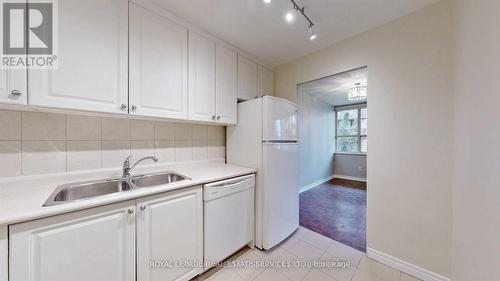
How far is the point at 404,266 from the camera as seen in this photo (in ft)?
5.04

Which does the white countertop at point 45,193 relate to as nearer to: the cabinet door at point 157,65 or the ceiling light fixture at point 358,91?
the cabinet door at point 157,65

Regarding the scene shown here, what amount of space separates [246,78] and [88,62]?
1.54 metres

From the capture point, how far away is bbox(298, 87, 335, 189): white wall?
3.87 meters

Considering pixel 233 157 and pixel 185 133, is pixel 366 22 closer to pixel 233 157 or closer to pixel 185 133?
pixel 233 157

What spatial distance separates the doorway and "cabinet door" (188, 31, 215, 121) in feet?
4.43

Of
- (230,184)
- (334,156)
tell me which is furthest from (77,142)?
(334,156)

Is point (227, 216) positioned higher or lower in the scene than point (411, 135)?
lower

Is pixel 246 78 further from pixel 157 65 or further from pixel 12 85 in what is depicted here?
pixel 12 85

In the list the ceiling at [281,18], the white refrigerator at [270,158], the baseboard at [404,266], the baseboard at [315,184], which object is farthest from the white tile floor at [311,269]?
the ceiling at [281,18]

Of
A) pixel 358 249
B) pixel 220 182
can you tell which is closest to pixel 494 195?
pixel 358 249

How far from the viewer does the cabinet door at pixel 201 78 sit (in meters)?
1.66

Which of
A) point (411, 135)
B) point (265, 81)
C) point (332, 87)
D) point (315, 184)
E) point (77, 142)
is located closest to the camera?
point (77, 142)

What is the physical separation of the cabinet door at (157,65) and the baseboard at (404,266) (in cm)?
231

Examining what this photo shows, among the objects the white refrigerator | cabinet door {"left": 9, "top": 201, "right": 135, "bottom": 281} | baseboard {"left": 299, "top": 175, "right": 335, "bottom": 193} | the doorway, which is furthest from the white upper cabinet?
baseboard {"left": 299, "top": 175, "right": 335, "bottom": 193}
